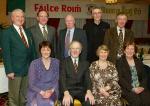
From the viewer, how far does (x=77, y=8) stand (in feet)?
32.8

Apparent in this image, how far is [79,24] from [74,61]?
246 inches

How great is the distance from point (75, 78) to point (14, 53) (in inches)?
32.3

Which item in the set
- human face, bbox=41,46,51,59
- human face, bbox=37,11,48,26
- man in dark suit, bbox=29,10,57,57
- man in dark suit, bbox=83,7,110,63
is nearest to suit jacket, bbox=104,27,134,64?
man in dark suit, bbox=83,7,110,63

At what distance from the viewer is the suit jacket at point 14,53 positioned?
3828 mm

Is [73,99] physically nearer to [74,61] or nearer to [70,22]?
[74,61]

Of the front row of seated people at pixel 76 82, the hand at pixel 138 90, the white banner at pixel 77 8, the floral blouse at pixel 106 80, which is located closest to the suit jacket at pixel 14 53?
the front row of seated people at pixel 76 82

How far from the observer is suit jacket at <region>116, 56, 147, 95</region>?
13.0 feet

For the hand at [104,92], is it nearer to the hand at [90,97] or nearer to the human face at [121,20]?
the hand at [90,97]

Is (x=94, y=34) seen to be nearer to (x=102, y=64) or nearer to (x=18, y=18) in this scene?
(x=102, y=64)

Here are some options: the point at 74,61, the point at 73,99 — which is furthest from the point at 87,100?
the point at 74,61

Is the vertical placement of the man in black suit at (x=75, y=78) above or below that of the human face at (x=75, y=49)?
below

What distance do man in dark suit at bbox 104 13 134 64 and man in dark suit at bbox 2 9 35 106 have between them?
1085mm

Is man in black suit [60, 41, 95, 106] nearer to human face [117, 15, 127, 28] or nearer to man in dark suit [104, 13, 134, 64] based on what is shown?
man in dark suit [104, 13, 134, 64]

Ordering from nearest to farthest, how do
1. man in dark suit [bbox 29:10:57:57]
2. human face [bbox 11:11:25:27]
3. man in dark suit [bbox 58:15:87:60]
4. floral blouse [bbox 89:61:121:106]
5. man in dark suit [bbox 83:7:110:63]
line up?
1. floral blouse [bbox 89:61:121:106]
2. human face [bbox 11:11:25:27]
3. man in dark suit [bbox 29:10:57:57]
4. man in dark suit [bbox 58:15:87:60]
5. man in dark suit [bbox 83:7:110:63]
